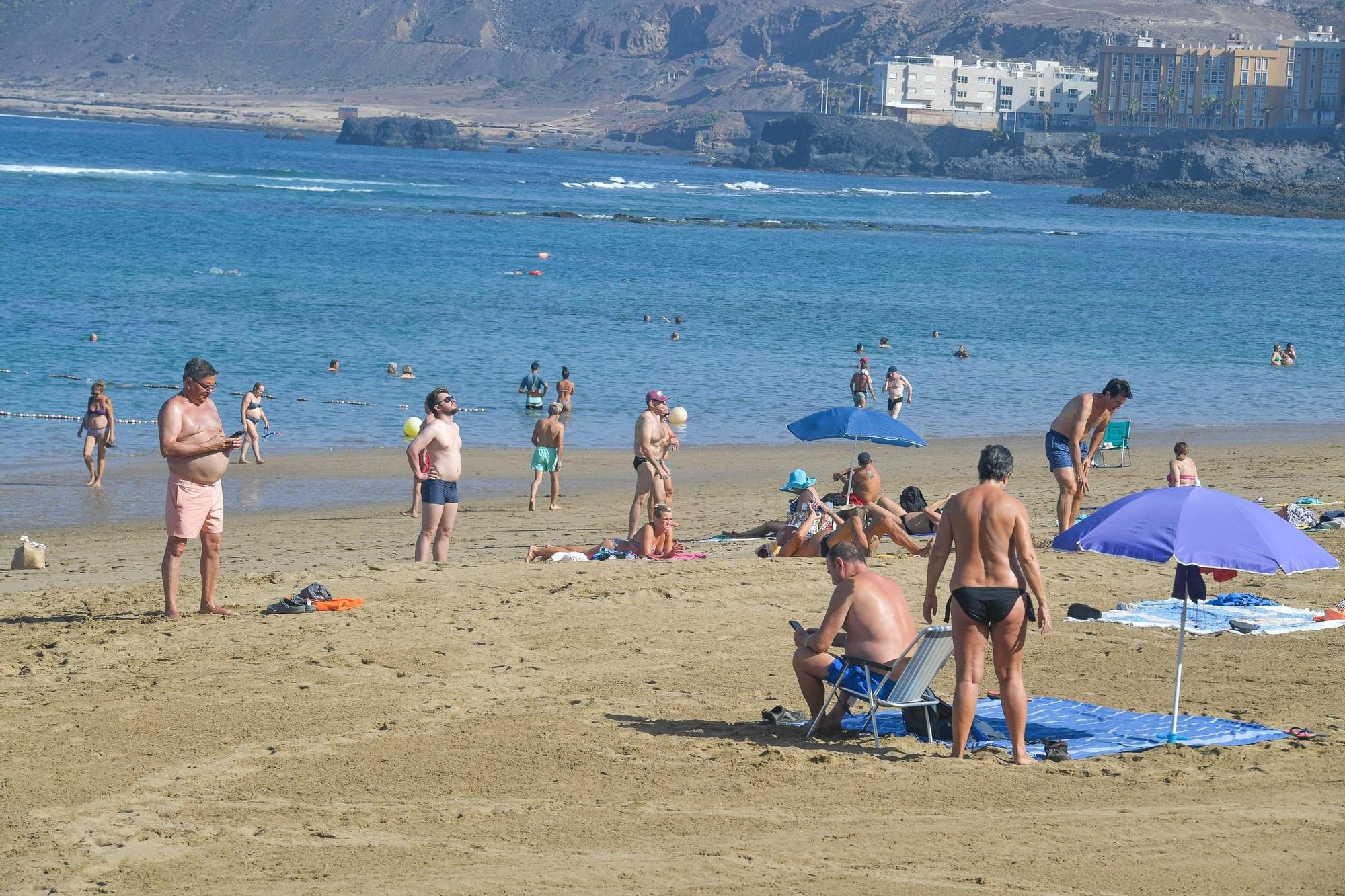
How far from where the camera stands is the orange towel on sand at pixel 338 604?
9633 mm

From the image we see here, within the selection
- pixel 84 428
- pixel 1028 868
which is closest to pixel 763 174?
pixel 84 428

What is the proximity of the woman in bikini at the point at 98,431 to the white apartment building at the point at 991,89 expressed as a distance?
175 metres

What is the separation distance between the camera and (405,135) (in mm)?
183625

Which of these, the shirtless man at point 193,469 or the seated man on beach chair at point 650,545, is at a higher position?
the shirtless man at point 193,469

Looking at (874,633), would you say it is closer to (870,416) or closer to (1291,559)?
(1291,559)

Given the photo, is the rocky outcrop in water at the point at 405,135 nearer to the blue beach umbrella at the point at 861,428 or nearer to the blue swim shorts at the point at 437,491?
the blue beach umbrella at the point at 861,428

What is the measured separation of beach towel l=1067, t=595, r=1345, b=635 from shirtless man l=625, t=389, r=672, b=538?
163 inches

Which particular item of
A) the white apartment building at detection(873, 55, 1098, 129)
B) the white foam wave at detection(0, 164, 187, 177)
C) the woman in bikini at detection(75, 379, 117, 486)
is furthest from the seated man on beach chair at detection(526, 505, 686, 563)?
the white apartment building at detection(873, 55, 1098, 129)

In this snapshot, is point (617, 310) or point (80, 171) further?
point (80, 171)

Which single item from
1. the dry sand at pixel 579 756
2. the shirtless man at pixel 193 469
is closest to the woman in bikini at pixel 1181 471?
the dry sand at pixel 579 756

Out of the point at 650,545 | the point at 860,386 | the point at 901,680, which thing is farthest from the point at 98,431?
the point at 860,386

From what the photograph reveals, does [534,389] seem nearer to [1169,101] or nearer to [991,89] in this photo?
[1169,101]

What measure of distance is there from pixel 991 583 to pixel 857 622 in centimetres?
78

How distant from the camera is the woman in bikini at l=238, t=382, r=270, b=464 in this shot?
59.2ft
